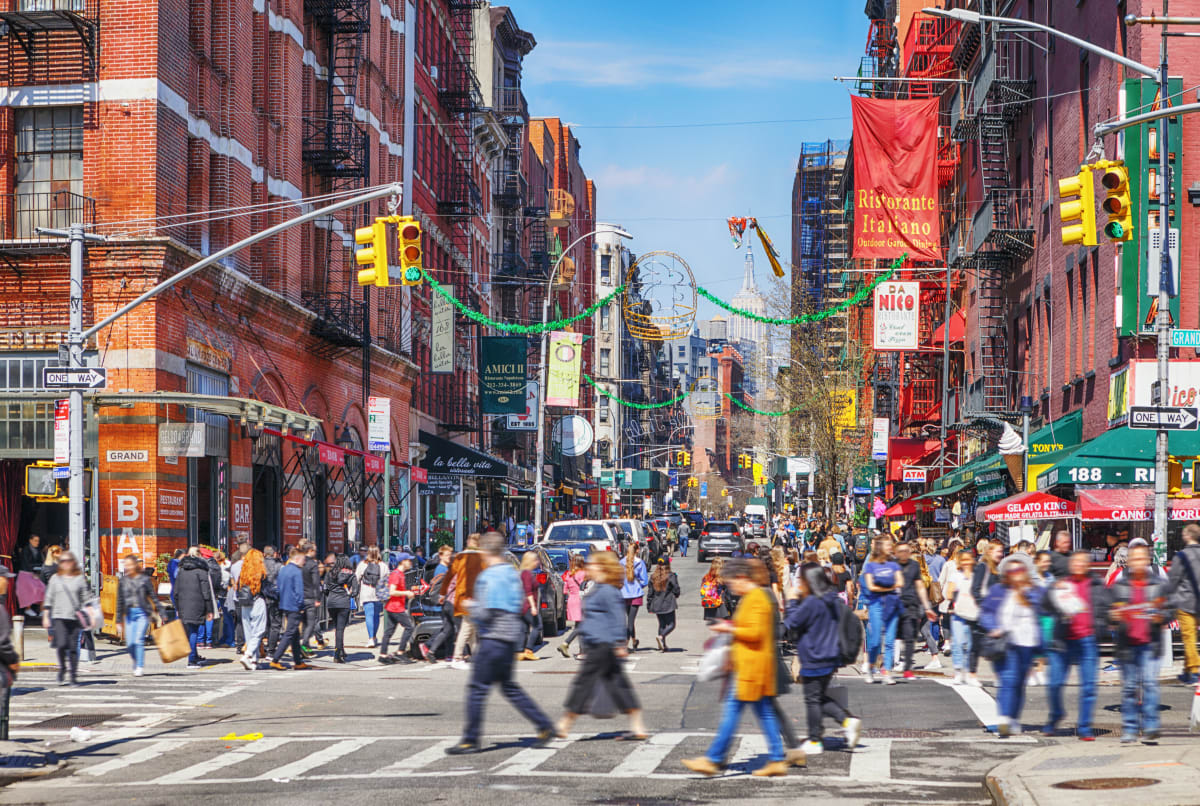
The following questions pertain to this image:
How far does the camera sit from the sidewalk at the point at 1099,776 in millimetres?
10266

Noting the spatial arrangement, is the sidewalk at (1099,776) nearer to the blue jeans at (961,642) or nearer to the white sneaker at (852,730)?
the white sneaker at (852,730)

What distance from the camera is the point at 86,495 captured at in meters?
28.6

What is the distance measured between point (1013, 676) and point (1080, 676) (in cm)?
68

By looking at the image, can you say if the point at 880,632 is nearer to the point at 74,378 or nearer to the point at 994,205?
the point at 74,378

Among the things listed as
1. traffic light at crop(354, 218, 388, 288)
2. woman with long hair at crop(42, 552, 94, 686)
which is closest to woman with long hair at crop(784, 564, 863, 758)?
traffic light at crop(354, 218, 388, 288)

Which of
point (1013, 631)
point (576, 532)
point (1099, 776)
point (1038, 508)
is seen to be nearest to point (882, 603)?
point (1013, 631)

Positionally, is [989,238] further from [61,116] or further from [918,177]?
[61,116]

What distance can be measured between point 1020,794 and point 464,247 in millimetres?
52762

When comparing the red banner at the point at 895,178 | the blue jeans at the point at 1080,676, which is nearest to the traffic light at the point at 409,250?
the blue jeans at the point at 1080,676

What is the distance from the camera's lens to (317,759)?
13.7 m

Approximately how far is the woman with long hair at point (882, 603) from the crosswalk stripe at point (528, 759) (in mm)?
6264

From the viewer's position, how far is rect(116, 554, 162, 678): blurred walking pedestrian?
21469 millimetres

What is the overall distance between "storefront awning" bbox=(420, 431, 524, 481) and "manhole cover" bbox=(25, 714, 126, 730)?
34.0 m

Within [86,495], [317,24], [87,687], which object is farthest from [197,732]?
[317,24]
